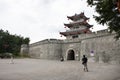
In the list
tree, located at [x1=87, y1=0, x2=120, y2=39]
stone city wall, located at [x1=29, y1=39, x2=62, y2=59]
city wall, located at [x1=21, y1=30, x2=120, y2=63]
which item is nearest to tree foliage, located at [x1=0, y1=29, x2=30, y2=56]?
city wall, located at [x1=21, y1=30, x2=120, y2=63]

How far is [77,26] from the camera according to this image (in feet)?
117

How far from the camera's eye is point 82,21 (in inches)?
1345

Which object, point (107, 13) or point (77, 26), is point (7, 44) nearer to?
point (77, 26)

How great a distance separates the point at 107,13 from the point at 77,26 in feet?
88.4

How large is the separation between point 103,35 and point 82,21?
12.3m

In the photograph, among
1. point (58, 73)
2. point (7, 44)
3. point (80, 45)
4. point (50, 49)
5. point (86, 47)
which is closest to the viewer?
point (58, 73)

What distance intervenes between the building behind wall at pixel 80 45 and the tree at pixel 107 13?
11514 mm

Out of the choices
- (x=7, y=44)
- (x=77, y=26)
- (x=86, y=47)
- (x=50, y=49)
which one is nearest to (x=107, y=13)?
(x=86, y=47)

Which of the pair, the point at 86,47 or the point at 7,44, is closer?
the point at 86,47

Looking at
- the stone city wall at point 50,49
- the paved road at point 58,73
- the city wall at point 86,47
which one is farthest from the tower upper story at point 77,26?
the paved road at point 58,73

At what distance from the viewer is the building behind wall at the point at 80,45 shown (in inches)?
833

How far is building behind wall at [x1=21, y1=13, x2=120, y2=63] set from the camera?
21153 mm

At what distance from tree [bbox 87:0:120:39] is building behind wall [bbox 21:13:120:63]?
11.5 metres

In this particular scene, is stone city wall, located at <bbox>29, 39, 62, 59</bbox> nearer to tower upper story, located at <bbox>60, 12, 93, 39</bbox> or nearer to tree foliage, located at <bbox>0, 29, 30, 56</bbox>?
tower upper story, located at <bbox>60, 12, 93, 39</bbox>
